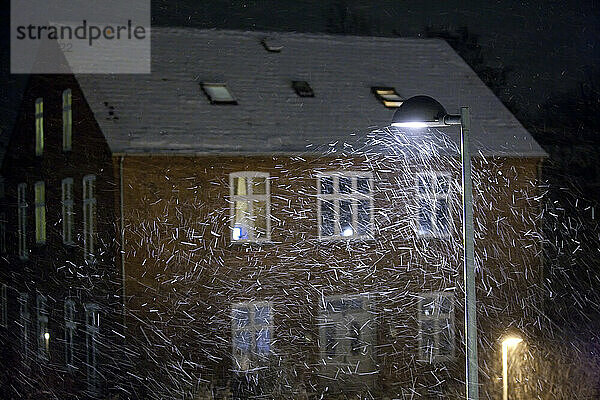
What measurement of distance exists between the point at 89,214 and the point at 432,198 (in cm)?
105

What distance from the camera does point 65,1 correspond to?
2.18 metres

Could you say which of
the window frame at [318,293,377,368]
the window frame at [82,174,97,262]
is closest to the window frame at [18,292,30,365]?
the window frame at [82,174,97,262]

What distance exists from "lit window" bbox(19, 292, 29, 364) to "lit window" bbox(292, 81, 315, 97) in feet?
3.23

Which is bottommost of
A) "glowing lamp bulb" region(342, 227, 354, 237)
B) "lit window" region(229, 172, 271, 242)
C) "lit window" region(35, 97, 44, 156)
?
"glowing lamp bulb" region(342, 227, 354, 237)

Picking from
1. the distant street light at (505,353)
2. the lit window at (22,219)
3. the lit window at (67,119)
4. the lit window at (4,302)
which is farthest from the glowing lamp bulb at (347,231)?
the lit window at (4,302)

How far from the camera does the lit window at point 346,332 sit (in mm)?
2410

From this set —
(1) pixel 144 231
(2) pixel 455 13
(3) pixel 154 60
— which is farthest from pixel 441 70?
(1) pixel 144 231

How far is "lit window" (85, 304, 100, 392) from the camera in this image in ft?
7.40

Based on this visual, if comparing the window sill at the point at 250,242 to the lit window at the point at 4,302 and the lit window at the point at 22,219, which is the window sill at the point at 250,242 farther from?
the lit window at the point at 4,302

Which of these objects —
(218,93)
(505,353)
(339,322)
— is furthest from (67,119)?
(505,353)

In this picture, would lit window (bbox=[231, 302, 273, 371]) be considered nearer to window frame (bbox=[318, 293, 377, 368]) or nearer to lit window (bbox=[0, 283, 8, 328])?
window frame (bbox=[318, 293, 377, 368])

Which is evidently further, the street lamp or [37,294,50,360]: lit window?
[37,294,50,360]: lit window

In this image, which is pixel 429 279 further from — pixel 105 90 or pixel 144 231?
pixel 105 90

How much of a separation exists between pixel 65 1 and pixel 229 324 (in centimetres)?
99
